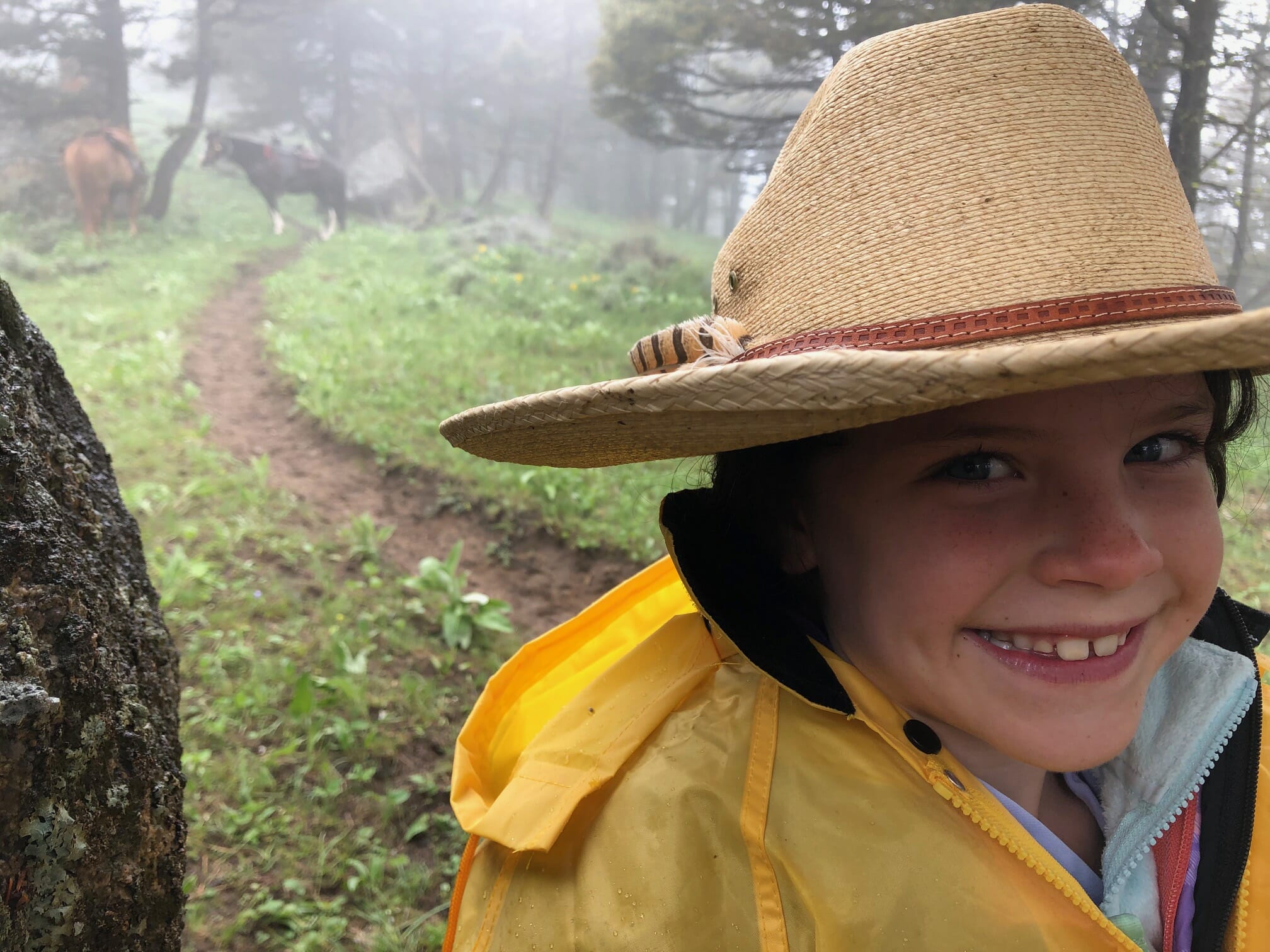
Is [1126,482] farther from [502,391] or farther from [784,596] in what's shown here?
[502,391]

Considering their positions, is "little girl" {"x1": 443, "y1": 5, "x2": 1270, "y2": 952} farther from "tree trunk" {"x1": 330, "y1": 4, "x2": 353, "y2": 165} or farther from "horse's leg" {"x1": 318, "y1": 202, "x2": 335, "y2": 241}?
"horse's leg" {"x1": 318, "y1": 202, "x2": 335, "y2": 241}

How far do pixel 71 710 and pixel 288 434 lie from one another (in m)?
4.32

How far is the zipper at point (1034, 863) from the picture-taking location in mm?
899

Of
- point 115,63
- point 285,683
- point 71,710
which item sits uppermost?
point 115,63

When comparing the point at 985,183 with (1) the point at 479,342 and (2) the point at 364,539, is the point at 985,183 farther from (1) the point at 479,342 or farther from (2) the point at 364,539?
(1) the point at 479,342

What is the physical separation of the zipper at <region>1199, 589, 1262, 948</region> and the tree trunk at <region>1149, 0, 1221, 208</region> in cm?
136

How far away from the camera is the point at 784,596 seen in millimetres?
1235

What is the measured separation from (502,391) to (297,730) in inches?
128

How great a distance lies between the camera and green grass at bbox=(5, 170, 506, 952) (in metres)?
1.87

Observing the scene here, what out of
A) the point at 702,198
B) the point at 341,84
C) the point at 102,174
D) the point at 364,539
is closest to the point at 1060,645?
the point at 364,539

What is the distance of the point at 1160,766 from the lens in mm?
1183

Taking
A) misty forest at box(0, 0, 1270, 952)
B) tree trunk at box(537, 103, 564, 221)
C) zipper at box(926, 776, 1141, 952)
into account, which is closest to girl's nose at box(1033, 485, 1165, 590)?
zipper at box(926, 776, 1141, 952)

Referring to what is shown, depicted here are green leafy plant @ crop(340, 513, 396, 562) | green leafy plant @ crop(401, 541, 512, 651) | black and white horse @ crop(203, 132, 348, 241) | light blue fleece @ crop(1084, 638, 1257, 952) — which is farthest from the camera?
black and white horse @ crop(203, 132, 348, 241)

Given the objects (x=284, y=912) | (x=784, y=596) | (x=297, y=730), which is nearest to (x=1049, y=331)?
(x=784, y=596)
